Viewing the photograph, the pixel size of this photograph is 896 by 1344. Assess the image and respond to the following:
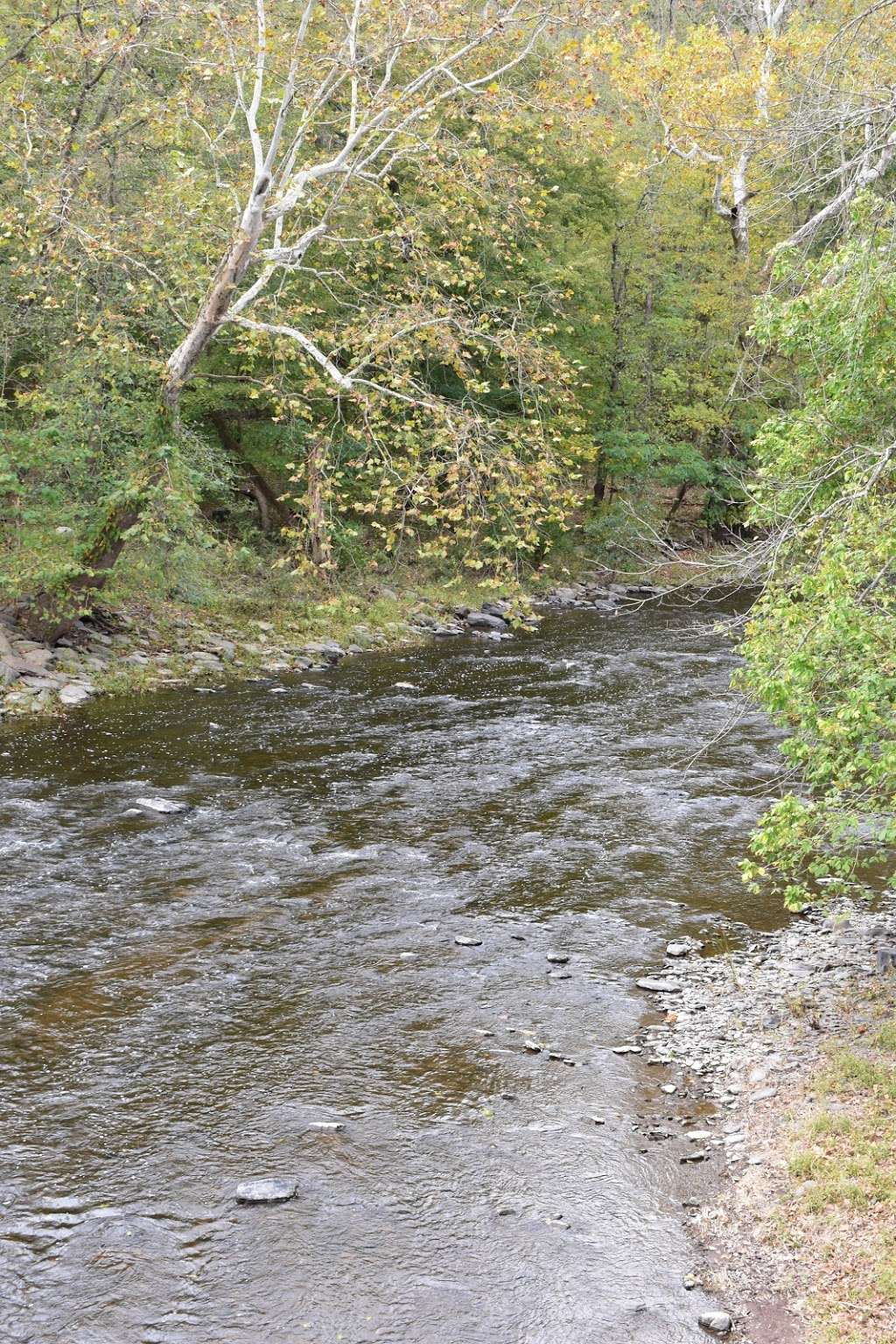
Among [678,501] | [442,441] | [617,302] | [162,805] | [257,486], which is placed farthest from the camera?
[678,501]

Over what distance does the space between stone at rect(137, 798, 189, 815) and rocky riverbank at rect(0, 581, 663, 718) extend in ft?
13.5

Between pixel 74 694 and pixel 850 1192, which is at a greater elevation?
pixel 74 694

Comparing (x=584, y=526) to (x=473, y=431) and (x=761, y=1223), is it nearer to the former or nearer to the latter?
(x=473, y=431)

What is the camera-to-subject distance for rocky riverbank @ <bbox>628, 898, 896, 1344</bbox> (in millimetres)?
4812

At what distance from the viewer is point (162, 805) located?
1153 cm

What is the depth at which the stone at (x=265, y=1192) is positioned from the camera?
544cm

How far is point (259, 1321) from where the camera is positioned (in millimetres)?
4641

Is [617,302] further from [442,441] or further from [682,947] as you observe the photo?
[682,947]

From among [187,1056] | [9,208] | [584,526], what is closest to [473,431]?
[9,208]

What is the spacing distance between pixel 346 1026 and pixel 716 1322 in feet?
10.3

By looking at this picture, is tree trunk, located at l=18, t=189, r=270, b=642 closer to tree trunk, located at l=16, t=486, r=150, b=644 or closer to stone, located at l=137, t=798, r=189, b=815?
tree trunk, located at l=16, t=486, r=150, b=644

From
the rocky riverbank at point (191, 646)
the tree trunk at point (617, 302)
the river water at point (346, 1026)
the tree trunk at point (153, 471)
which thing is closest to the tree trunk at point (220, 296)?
the tree trunk at point (153, 471)

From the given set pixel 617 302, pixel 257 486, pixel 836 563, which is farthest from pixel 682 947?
pixel 617 302

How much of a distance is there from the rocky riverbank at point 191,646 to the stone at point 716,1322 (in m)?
6.97
